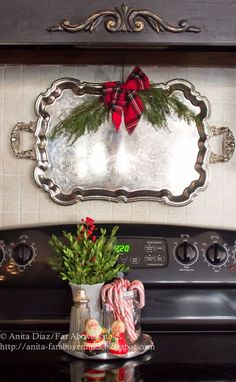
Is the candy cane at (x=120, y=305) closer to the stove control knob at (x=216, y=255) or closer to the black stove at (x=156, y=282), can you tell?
the black stove at (x=156, y=282)

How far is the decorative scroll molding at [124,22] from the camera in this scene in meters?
1.06

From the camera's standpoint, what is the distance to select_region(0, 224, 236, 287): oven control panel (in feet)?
4.07

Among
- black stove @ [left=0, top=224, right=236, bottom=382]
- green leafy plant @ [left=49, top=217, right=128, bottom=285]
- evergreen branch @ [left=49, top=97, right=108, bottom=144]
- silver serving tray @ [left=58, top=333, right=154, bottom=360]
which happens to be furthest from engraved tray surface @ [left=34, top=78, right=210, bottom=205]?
silver serving tray @ [left=58, top=333, right=154, bottom=360]

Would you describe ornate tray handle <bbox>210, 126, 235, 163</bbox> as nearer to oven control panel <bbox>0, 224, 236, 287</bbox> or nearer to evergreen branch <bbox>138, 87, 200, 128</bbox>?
evergreen branch <bbox>138, 87, 200, 128</bbox>

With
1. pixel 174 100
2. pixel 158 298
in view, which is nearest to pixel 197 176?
pixel 174 100

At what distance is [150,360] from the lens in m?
1.00

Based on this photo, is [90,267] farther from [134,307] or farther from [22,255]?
[22,255]

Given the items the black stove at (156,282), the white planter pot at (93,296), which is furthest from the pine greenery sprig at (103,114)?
the white planter pot at (93,296)

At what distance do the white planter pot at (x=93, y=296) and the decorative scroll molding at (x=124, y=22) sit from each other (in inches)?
20.0

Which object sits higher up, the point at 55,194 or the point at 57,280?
the point at 55,194

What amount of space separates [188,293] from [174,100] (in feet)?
1.56

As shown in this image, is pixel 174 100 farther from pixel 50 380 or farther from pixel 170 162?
pixel 50 380

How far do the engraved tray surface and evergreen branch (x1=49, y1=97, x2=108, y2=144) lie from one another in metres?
0.01

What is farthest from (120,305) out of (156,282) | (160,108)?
(160,108)
